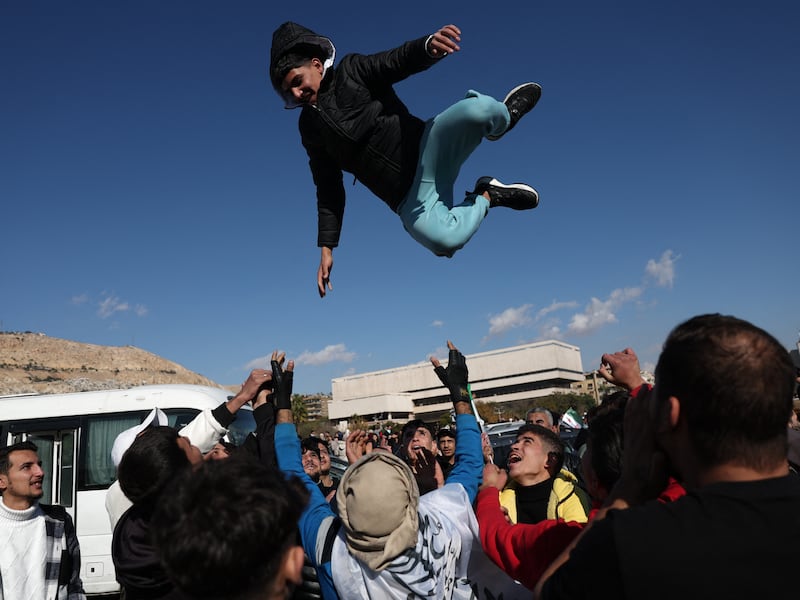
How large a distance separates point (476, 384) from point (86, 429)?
83376 mm

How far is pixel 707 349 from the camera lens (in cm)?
141

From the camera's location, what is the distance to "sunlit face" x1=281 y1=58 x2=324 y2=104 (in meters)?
3.36

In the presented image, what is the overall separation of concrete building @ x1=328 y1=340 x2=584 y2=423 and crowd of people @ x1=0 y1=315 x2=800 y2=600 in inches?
3282

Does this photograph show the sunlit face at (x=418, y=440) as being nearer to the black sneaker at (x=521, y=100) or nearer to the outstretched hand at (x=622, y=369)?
the outstretched hand at (x=622, y=369)

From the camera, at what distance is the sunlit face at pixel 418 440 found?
4302 mm

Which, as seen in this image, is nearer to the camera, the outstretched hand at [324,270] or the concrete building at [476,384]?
the outstretched hand at [324,270]

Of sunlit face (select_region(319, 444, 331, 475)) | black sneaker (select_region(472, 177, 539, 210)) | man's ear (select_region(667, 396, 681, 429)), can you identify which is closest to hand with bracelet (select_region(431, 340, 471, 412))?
black sneaker (select_region(472, 177, 539, 210))

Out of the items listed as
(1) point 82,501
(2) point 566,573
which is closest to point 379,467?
(2) point 566,573

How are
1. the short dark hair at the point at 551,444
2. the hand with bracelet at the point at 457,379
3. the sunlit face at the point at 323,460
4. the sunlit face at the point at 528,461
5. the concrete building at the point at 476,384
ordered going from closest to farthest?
the hand with bracelet at the point at 457,379 < the sunlit face at the point at 528,461 < the short dark hair at the point at 551,444 < the sunlit face at the point at 323,460 < the concrete building at the point at 476,384

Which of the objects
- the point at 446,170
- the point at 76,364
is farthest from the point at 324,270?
the point at 76,364

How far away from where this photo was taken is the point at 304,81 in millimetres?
3371

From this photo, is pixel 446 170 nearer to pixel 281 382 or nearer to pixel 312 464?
pixel 281 382

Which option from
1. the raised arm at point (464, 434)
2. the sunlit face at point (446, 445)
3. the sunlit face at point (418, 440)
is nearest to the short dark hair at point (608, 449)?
the raised arm at point (464, 434)

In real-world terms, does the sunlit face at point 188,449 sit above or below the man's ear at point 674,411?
above
